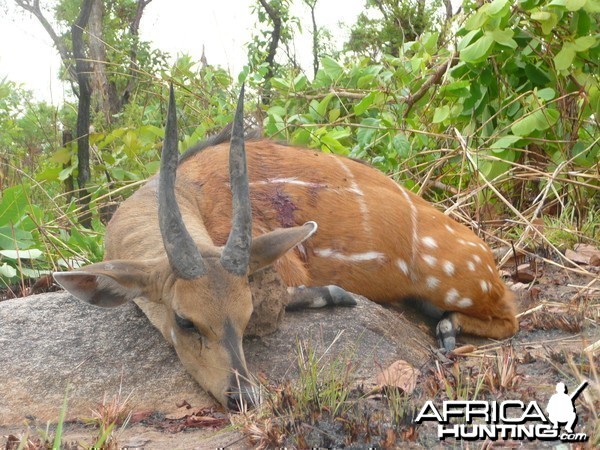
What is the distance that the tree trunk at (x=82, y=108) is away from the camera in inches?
234

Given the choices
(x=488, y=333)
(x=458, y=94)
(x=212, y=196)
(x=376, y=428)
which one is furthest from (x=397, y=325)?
(x=458, y=94)

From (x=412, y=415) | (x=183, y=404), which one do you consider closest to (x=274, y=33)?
(x=183, y=404)

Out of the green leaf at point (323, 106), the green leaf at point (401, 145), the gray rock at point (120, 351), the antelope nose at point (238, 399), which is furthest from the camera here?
the green leaf at point (323, 106)

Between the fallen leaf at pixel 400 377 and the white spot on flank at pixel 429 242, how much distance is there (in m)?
1.54

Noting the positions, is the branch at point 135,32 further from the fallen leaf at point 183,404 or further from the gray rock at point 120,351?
the fallen leaf at point 183,404

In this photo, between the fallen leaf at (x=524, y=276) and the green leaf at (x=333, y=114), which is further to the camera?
the green leaf at (x=333, y=114)

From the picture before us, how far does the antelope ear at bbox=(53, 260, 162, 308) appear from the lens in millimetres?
3314

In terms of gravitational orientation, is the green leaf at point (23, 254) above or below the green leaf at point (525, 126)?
below

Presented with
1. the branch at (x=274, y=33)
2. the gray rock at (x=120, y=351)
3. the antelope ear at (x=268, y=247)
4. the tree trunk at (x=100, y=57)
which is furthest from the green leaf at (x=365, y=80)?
the tree trunk at (x=100, y=57)

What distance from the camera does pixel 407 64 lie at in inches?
264

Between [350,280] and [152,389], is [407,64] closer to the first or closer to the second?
[350,280]

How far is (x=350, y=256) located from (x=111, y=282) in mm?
1675

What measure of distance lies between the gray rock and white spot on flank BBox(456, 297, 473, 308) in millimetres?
625

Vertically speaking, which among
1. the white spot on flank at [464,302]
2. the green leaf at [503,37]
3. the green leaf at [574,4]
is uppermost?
the green leaf at [574,4]
